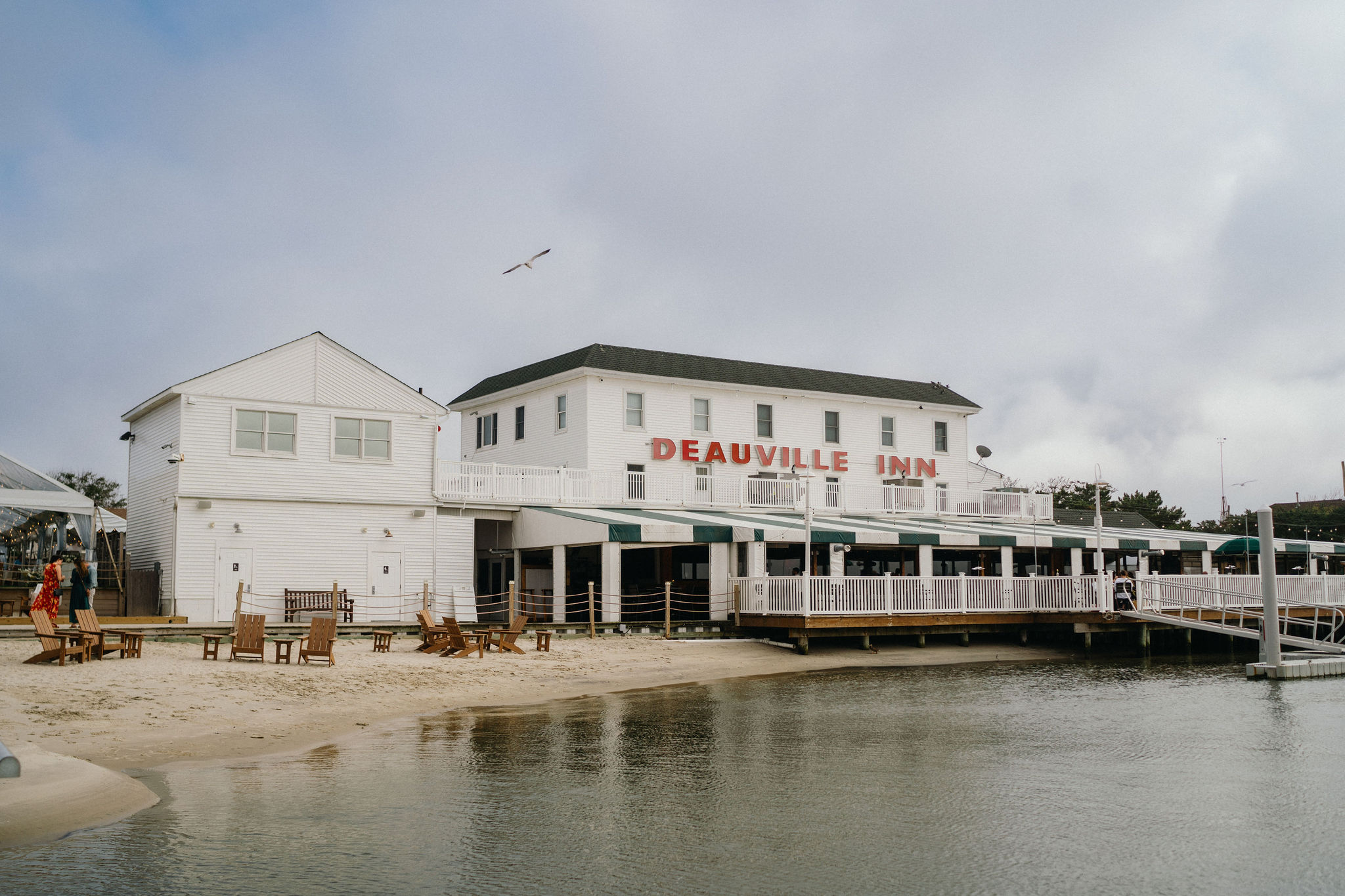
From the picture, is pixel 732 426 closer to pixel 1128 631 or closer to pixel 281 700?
pixel 1128 631

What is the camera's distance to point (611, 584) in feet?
106

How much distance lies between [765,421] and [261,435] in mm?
17764

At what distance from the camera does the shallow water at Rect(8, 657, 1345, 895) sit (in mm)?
7965

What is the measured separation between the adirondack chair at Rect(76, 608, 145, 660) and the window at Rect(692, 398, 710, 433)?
73.7ft

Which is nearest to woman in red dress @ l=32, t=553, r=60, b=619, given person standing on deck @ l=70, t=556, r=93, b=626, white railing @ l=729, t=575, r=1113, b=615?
person standing on deck @ l=70, t=556, r=93, b=626

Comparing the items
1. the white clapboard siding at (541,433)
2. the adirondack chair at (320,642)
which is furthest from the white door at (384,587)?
the adirondack chair at (320,642)

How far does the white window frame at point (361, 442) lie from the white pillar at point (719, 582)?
9160 mm

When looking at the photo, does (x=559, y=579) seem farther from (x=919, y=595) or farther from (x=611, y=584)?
(x=919, y=595)

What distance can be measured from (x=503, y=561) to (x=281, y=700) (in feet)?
64.3

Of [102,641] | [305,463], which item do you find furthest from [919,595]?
[102,641]

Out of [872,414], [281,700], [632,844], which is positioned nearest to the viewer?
[632,844]

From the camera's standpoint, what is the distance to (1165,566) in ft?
181

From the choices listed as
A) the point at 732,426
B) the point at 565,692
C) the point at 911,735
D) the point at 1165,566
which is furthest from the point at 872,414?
the point at 911,735

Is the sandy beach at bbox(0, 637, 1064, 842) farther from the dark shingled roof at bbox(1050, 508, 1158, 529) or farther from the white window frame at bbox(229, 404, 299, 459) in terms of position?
the dark shingled roof at bbox(1050, 508, 1158, 529)
